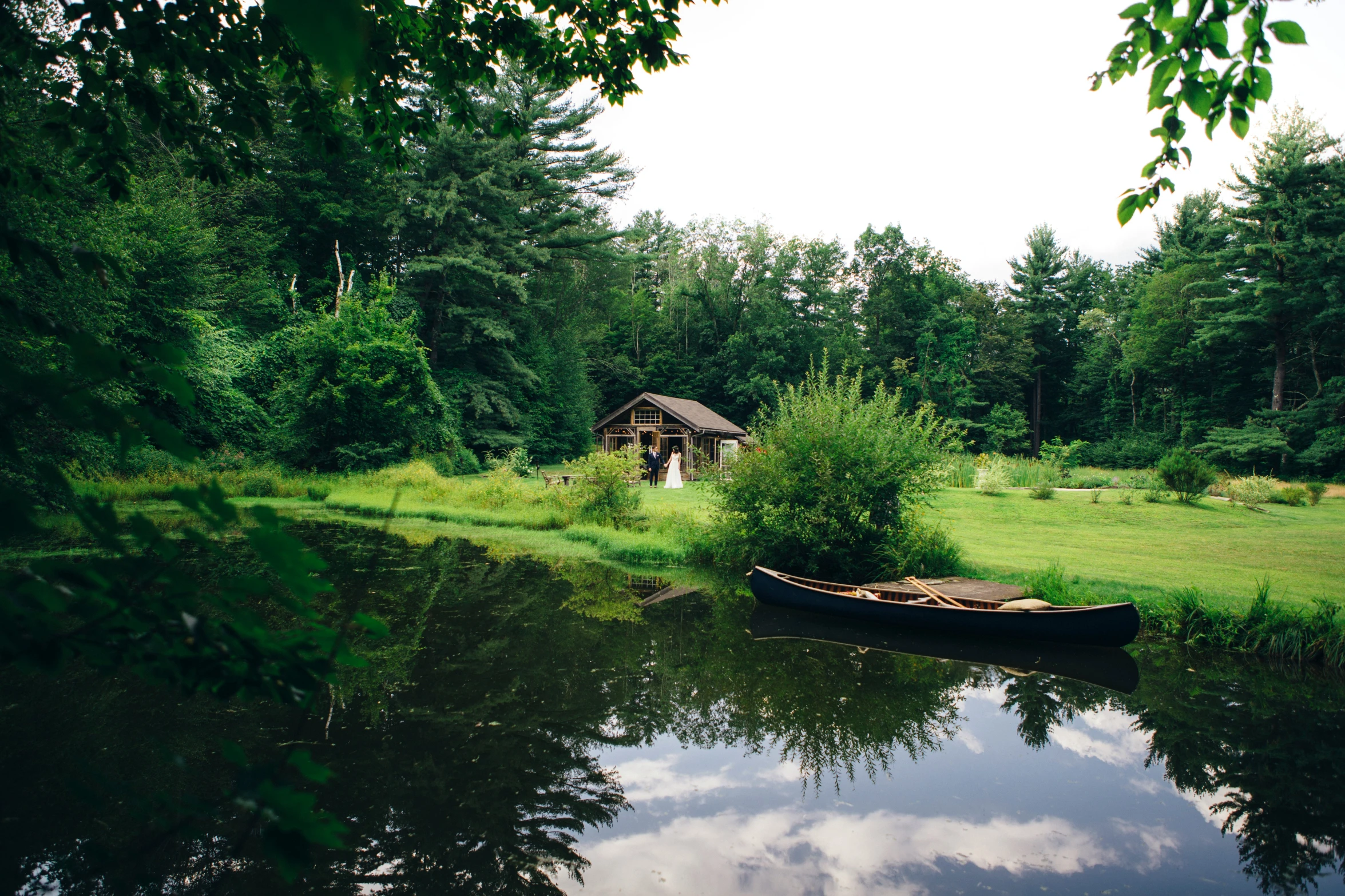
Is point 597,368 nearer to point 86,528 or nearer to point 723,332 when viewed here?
point 723,332

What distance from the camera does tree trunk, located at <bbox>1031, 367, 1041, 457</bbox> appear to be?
51.4m

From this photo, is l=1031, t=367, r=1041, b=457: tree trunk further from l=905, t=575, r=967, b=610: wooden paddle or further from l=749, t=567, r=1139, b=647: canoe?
l=905, t=575, r=967, b=610: wooden paddle

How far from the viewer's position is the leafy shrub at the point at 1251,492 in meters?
20.1

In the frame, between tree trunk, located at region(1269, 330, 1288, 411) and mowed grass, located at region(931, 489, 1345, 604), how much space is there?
1591cm

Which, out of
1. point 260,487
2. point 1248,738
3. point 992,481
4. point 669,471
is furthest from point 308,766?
point 669,471

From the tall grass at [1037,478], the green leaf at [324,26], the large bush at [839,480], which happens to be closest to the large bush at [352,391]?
the large bush at [839,480]

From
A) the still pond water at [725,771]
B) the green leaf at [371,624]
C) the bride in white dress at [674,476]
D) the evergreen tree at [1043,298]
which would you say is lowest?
the still pond water at [725,771]

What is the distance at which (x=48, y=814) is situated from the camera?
443cm

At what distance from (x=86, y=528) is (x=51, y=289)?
1419 centimetres

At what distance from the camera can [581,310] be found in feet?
156

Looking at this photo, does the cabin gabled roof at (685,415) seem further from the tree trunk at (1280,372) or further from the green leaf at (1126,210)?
the green leaf at (1126,210)

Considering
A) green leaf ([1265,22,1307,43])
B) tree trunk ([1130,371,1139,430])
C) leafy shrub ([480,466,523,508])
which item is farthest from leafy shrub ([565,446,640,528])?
tree trunk ([1130,371,1139,430])

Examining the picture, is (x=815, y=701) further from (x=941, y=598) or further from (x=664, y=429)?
(x=664, y=429)

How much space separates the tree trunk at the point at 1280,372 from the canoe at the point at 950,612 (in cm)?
3598
